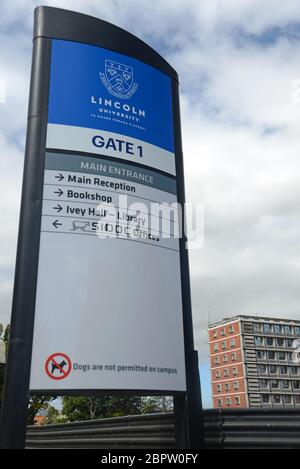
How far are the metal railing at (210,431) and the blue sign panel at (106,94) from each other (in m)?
3.56

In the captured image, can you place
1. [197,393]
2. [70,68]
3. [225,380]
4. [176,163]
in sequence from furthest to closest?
1. [225,380]
2. [176,163]
3. [70,68]
4. [197,393]

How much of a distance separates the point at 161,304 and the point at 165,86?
10.6ft

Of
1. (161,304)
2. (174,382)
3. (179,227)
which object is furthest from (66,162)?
(174,382)

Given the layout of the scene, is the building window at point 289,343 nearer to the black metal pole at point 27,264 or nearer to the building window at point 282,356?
the building window at point 282,356

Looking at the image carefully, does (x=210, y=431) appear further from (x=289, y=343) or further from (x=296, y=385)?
(x=289, y=343)

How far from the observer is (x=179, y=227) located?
5.87m

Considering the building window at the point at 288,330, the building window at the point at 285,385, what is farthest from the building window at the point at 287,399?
the building window at the point at 288,330

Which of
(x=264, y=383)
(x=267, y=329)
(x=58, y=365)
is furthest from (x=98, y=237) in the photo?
(x=267, y=329)

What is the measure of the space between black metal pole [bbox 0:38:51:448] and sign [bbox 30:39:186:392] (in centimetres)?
8

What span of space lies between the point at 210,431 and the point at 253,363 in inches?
4337

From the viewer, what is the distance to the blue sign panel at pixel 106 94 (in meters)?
5.56

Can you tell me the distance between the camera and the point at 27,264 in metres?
4.77

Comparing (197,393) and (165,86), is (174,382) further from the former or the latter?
(165,86)

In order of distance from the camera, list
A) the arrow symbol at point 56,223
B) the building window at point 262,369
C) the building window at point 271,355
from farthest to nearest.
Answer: the building window at point 271,355 < the building window at point 262,369 < the arrow symbol at point 56,223
